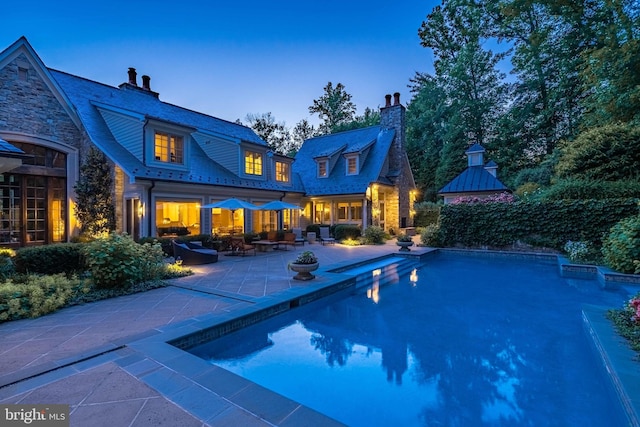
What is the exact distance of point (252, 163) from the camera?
17.0 m

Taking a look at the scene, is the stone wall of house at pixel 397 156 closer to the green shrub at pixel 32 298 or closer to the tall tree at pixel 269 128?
the tall tree at pixel 269 128

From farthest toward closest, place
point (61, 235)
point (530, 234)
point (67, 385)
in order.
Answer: point (530, 234) → point (61, 235) → point (67, 385)

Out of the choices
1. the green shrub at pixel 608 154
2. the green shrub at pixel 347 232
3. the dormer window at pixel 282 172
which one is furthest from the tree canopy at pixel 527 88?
the dormer window at pixel 282 172

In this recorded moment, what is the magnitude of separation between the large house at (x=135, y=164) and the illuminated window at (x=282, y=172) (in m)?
0.06

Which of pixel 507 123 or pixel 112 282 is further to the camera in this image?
pixel 507 123

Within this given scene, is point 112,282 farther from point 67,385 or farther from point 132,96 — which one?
point 132,96

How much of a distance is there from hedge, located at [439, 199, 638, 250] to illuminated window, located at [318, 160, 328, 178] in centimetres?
834

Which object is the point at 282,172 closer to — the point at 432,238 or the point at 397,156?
the point at 397,156

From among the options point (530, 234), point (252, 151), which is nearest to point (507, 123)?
point (530, 234)

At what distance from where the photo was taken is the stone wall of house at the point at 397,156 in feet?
67.2

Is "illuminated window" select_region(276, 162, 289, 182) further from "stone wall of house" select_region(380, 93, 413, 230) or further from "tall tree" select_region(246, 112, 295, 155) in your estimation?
"tall tree" select_region(246, 112, 295, 155)

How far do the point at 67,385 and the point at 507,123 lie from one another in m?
31.1

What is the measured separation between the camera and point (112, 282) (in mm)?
6734

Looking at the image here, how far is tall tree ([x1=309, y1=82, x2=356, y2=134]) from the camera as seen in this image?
37656 millimetres
